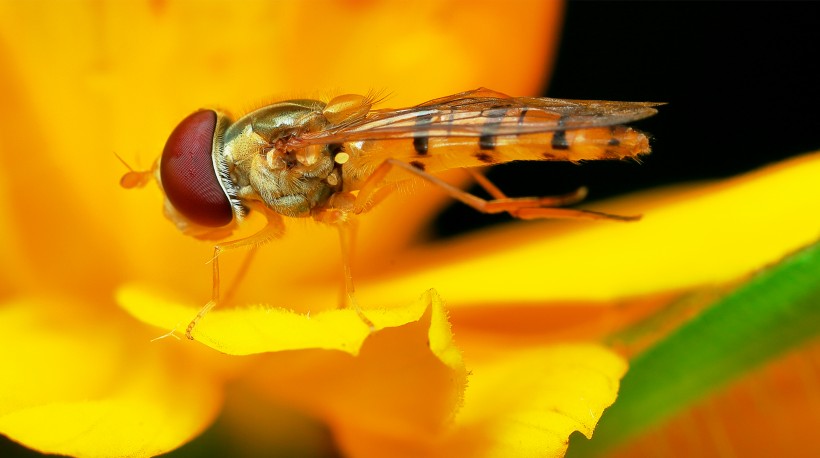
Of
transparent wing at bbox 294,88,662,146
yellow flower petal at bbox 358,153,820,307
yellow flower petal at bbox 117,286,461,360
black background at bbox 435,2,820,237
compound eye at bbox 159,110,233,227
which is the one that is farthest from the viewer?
black background at bbox 435,2,820,237

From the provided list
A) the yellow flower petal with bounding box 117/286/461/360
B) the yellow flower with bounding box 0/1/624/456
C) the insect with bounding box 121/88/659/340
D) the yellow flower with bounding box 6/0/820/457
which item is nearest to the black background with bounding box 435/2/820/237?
the yellow flower with bounding box 6/0/820/457

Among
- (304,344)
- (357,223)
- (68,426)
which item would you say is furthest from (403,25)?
(68,426)

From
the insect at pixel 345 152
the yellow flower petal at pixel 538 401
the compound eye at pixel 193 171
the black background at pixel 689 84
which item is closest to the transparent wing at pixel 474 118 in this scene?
the insect at pixel 345 152

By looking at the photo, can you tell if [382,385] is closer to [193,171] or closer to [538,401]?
[538,401]

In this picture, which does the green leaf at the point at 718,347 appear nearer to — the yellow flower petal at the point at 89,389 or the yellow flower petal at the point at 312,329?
the yellow flower petal at the point at 312,329

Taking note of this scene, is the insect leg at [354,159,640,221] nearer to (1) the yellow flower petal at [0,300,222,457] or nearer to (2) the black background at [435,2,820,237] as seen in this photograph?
(1) the yellow flower petal at [0,300,222,457]

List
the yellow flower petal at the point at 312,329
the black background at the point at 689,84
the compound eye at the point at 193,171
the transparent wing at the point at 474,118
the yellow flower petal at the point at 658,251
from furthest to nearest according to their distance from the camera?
the black background at the point at 689,84
the compound eye at the point at 193,171
the transparent wing at the point at 474,118
the yellow flower petal at the point at 658,251
the yellow flower petal at the point at 312,329

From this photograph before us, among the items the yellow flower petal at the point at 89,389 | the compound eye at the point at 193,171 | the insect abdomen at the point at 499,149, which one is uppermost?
the insect abdomen at the point at 499,149

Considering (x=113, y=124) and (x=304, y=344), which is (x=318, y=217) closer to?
(x=113, y=124)
